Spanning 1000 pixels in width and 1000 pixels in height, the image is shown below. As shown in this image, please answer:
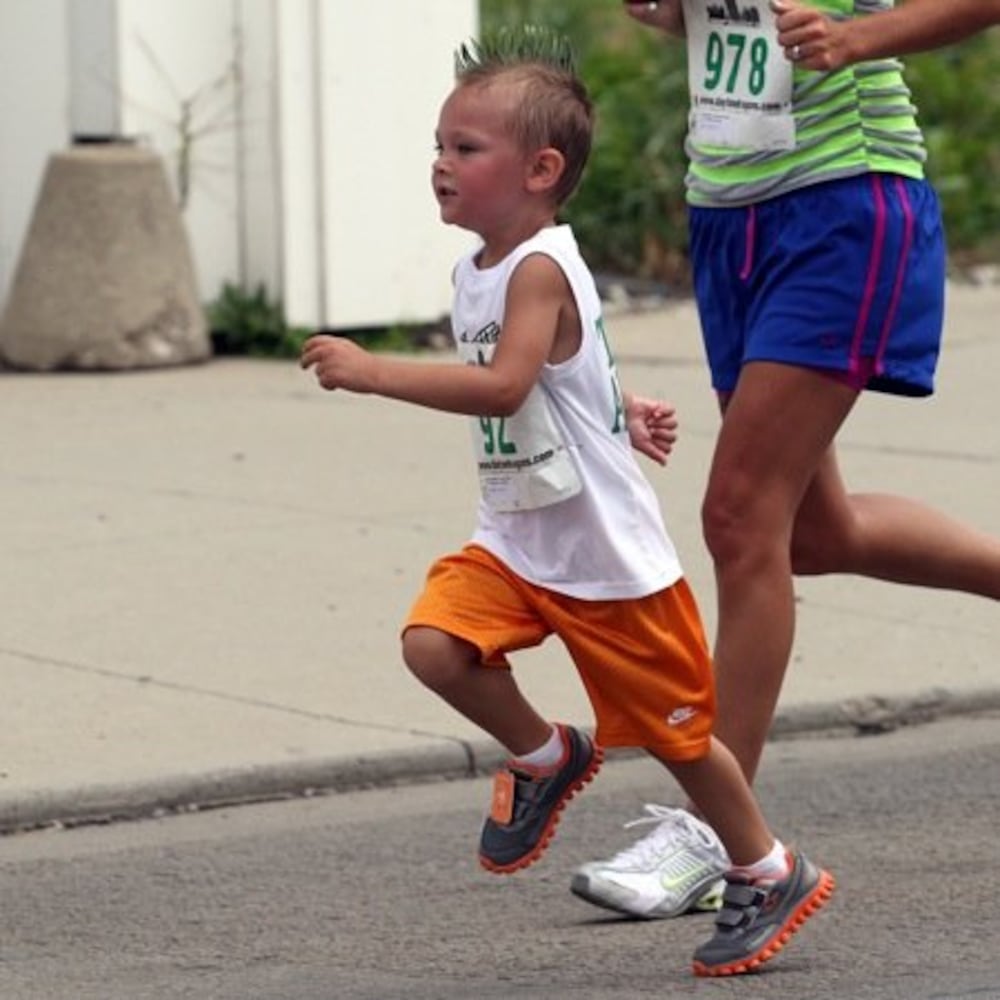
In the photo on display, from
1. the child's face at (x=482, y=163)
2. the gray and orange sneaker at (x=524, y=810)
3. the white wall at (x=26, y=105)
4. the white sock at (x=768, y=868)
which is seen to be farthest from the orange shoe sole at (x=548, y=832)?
the white wall at (x=26, y=105)

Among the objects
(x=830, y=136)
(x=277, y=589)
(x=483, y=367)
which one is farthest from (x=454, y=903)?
(x=277, y=589)

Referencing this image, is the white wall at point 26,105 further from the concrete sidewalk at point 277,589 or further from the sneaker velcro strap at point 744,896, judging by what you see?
the sneaker velcro strap at point 744,896

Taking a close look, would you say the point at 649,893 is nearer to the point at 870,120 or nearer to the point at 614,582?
the point at 614,582

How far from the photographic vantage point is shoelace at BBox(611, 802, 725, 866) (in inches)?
204

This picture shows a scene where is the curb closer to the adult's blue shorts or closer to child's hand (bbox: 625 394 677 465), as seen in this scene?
the adult's blue shorts

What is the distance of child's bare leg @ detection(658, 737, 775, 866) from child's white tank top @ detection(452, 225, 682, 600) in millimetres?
299

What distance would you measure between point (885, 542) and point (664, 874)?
2.84 ft

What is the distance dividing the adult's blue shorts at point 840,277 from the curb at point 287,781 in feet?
4.75

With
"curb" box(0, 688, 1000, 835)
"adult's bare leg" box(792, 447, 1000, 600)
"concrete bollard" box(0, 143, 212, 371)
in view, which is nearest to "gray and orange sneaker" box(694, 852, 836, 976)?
"adult's bare leg" box(792, 447, 1000, 600)

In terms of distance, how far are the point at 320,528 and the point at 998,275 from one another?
22.5 ft

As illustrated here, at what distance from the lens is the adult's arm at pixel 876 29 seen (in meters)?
5.00

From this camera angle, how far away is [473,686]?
4.84 meters

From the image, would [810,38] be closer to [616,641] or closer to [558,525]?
[558,525]

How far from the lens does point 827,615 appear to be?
7.78 m
